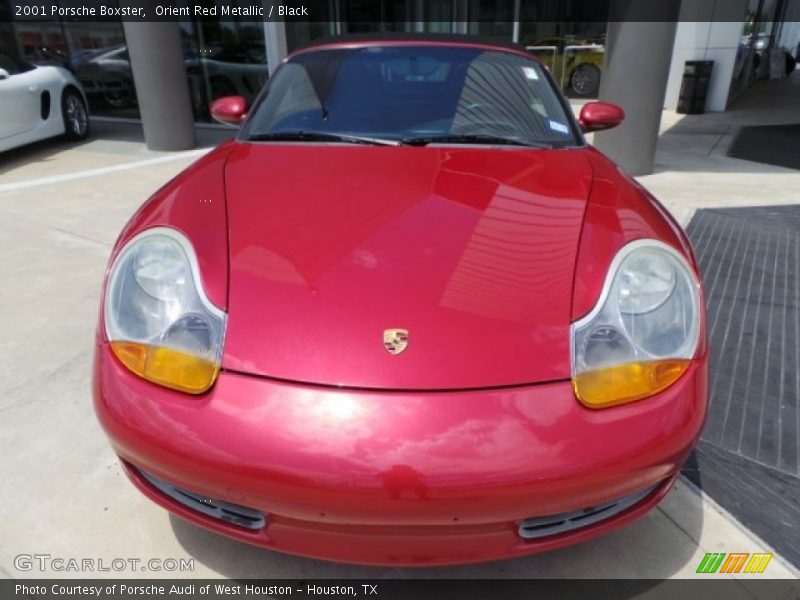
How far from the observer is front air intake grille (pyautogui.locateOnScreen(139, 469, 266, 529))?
49.7 inches

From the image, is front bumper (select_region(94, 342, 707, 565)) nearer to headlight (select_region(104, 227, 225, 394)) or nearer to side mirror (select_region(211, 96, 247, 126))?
headlight (select_region(104, 227, 225, 394))

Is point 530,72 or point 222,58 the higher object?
point 530,72

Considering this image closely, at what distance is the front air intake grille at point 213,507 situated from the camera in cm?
126

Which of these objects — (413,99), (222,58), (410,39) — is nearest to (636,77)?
(410,39)

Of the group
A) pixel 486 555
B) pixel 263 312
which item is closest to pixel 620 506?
pixel 486 555

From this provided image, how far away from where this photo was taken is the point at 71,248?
12.6 ft

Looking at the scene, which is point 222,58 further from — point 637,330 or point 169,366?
point 637,330

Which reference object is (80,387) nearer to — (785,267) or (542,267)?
(542,267)

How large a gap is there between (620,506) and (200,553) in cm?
115

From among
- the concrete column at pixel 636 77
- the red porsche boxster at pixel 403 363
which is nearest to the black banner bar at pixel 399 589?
the red porsche boxster at pixel 403 363

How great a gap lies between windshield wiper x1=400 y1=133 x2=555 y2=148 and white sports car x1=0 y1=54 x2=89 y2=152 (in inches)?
232

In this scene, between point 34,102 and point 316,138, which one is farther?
point 34,102

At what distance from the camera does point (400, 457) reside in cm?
110
